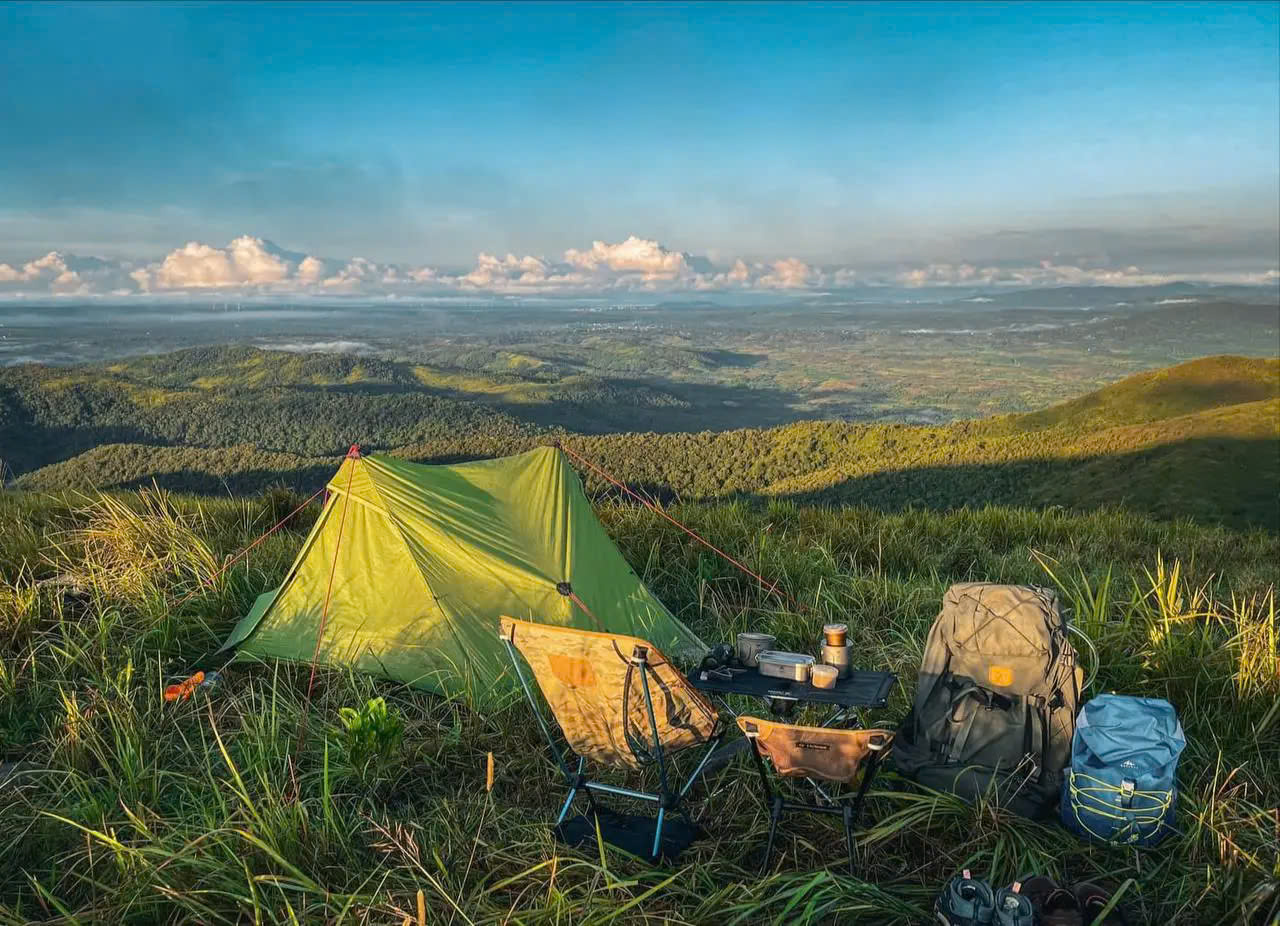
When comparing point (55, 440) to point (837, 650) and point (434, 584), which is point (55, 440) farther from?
point (837, 650)

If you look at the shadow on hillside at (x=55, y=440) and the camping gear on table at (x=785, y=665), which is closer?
the camping gear on table at (x=785, y=665)

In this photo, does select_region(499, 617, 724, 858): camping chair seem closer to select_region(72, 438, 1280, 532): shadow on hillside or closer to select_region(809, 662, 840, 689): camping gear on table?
select_region(809, 662, 840, 689): camping gear on table

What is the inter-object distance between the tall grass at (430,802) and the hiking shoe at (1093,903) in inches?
8.4

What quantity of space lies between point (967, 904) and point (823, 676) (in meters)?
1.13

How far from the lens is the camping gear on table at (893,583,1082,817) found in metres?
4.30

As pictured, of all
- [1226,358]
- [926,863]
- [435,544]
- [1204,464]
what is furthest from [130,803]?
[1226,358]

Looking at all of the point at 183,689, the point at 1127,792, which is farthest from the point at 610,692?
the point at 183,689

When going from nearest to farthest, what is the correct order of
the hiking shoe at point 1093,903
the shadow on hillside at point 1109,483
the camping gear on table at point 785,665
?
the hiking shoe at point 1093,903, the camping gear on table at point 785,665, the shadow on hillside at point 1109,483

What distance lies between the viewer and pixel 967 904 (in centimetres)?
321

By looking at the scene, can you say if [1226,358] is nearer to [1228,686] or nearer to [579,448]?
[579,448]

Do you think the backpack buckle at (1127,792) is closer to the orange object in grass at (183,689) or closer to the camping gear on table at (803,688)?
the camping gear on table at (803,688)

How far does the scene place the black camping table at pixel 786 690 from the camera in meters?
3.90

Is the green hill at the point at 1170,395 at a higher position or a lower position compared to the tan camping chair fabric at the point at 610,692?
lower

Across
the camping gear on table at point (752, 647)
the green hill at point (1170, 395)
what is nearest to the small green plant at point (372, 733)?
the camping gear on table at point (752, 647)
